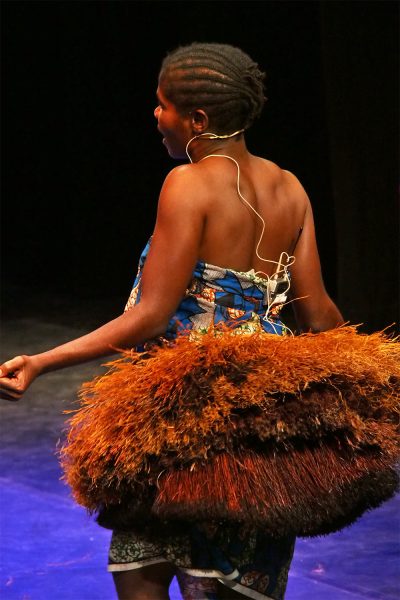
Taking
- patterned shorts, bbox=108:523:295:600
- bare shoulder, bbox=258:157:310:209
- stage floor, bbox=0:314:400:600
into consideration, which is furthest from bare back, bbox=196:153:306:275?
stage floor, bbox=0:314:400:600

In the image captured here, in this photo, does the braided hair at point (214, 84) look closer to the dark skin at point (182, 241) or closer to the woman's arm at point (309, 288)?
the dark skin at point (182, 241)

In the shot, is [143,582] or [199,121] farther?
[199,121]

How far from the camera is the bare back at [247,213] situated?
2.15m

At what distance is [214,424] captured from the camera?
195 cm

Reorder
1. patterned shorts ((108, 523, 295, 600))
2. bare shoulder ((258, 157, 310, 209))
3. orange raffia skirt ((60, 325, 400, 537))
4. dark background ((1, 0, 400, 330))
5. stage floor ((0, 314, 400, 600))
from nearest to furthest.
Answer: orange raffia skirt ((60, 325, 400, 537)) < patterned shorts ((108, 523, 295, 600)) < bare shoulder ((258, 157, 310, 209)) < stage floor ((0, 314, 400, 600)) < dark background ((1, 0, 400, 330))

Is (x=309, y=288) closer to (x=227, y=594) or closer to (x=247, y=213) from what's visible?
(x=247, y=213)

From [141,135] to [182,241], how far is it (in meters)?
6.66

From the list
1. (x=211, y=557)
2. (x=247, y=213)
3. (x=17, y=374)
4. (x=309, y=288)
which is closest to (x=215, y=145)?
(x=247, y=213)

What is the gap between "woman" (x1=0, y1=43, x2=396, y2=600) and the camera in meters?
2.09

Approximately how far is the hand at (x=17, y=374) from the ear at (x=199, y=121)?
56 cm

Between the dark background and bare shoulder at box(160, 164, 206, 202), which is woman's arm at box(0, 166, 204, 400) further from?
the dark background

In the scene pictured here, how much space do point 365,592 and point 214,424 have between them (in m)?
1.65

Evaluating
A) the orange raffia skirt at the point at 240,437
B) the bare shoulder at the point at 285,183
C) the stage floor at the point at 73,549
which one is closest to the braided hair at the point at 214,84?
the bare shoulder at the point at 285,183

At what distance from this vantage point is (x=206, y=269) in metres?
2.16
